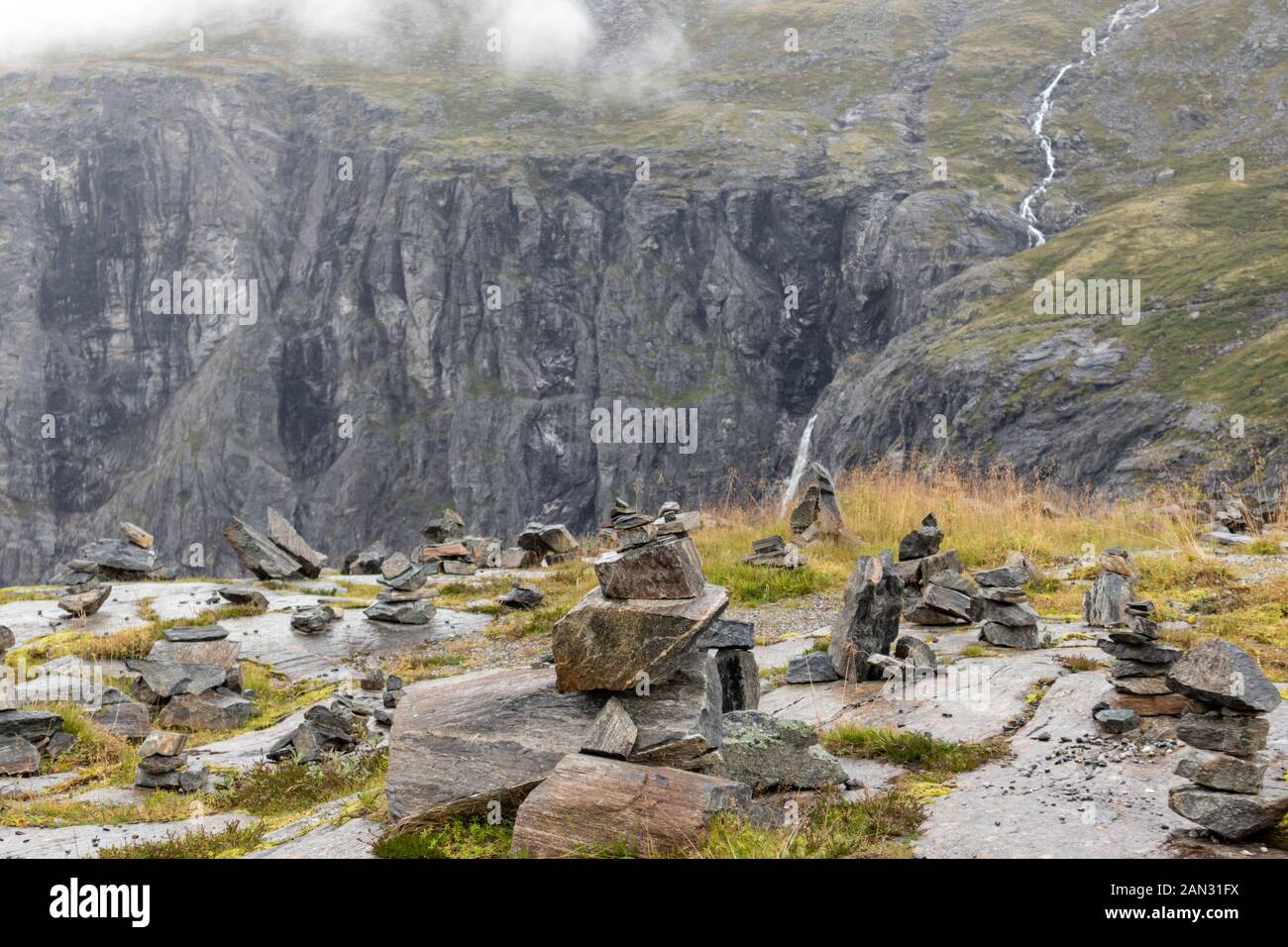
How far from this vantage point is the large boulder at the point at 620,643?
6562 mm

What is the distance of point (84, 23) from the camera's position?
16888 cm

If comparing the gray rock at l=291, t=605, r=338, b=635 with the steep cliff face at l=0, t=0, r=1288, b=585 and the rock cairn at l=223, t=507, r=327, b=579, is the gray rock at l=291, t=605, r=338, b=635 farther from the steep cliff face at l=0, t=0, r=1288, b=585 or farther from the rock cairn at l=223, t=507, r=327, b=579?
the steep cliff face at l=0, t=0, r=1288, b=585

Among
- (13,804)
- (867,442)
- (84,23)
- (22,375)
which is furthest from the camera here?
(84,23)

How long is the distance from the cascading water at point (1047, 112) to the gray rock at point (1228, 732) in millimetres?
83403

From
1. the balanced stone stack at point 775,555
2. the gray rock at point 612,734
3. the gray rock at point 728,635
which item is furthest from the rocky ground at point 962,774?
the balanced stone stack at point 775,555

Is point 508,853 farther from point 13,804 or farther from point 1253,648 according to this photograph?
point 1253,648

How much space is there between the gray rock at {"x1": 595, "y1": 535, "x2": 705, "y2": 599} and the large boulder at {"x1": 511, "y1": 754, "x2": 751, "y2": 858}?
4.78 feet

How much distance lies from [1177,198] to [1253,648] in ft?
252

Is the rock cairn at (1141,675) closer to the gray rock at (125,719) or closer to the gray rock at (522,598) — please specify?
the gray rock at (125,719)

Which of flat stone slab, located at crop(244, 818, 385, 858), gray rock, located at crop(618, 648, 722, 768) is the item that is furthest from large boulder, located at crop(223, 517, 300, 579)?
gray rock, located at crop(618, 648, 722, 768)

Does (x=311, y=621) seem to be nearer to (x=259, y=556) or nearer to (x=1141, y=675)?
(x=259, y=556)

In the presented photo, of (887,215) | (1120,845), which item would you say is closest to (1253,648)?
(1120,845)

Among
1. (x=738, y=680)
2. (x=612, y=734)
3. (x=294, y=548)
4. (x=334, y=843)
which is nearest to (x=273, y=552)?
(x=294, y=548)

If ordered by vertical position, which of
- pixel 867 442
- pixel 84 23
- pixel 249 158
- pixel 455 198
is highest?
pixel 84 23
